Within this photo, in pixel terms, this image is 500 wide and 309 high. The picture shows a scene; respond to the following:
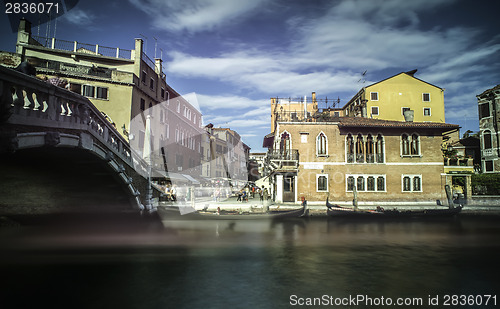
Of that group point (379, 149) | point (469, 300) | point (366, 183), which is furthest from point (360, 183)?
point (469, 300)

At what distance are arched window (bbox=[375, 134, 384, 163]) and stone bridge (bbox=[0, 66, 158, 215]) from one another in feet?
58.3

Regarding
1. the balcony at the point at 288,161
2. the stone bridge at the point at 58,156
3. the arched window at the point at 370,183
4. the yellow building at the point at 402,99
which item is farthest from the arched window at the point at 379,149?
the stone bridge at the point at 58,156

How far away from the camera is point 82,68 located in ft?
59.0

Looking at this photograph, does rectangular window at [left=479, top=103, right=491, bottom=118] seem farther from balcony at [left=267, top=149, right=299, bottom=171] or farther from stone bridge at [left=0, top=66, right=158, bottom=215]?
stone bridge at [left=0, top=66, right=158, bottom=215]

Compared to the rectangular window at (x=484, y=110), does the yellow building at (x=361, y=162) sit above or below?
below

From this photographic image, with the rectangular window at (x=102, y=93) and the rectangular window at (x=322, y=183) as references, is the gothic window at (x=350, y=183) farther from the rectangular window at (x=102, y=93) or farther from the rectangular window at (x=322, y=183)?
the rectangular window at (x=102, y=93)

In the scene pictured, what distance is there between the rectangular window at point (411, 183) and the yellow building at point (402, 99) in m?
8.43

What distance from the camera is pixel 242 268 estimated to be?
31.9ft

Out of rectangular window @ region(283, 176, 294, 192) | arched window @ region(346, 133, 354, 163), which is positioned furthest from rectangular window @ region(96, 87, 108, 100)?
arched window @ region(346, 133, 354, 163)

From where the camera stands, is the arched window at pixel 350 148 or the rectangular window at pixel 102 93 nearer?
the rectangular window at pixel 102 93

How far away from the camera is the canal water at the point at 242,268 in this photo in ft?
24.2

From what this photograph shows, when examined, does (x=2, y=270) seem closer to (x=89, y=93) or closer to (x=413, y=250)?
(x=89, y=93)

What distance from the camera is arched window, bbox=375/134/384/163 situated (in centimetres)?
2382

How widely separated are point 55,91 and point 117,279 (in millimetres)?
5147
